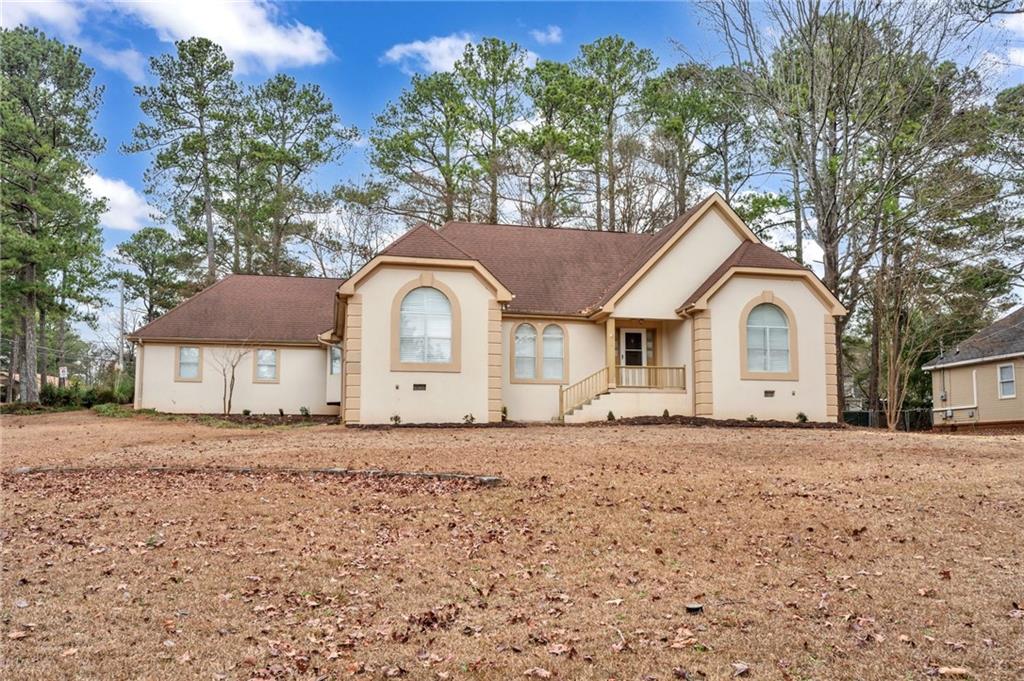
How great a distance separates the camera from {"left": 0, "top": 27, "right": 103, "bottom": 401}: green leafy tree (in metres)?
31.0

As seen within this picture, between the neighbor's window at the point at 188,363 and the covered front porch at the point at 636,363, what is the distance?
13699 mm

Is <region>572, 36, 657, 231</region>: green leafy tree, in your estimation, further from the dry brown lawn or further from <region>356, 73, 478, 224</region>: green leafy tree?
the dry brown lawn

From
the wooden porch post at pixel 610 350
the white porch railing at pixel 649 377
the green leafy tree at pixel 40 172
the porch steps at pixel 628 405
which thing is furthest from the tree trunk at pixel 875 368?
the green leafy tree at pixel 40 172

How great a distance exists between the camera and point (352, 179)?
3606 centimetres

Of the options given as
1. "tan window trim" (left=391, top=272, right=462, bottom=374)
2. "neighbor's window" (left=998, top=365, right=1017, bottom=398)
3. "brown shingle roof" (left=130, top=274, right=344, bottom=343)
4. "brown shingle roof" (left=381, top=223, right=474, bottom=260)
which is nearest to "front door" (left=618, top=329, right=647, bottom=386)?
"tan window trim" (left=391, top=272, right=462, bottom=374)

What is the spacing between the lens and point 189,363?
90.2 feet

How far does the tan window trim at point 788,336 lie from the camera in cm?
2108

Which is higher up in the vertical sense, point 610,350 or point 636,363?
point 610,350

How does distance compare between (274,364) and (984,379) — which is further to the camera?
(984,379)

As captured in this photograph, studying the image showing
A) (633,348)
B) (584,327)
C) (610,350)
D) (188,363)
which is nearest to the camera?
(610,350)

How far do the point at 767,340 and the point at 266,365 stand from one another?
1736 cm

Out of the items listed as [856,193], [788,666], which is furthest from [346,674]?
[856,193]

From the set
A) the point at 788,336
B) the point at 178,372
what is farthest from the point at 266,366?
the point at 788,336

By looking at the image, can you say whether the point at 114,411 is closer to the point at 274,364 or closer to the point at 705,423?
the point at 274,364
